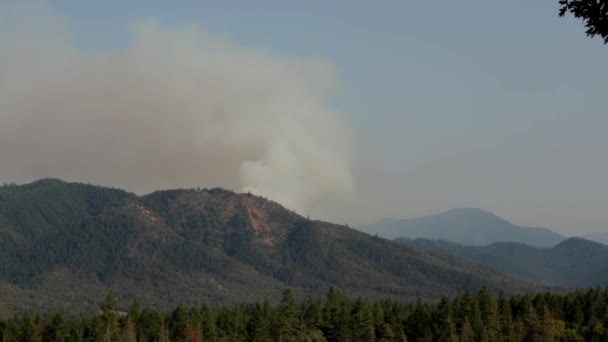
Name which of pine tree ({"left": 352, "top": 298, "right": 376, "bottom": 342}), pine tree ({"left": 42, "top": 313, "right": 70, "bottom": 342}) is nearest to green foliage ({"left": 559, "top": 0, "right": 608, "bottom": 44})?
pine tree ({"left": 352, "top": 298, "right": 376, "bottom": 342})

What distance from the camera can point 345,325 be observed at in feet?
478

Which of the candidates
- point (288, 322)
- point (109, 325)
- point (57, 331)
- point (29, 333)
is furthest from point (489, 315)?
point (29, 333)

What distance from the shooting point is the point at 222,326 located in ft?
529

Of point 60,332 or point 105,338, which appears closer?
point 105,338

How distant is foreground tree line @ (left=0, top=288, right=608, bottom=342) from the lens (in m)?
142

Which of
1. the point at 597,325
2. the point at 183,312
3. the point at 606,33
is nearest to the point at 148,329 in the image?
the point at 183,312

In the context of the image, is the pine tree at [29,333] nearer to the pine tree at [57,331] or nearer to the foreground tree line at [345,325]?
the foreground tree line at [345,325]

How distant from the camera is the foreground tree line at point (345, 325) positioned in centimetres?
14162

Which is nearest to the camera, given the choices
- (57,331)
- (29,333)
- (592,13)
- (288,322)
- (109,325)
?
(592,13)

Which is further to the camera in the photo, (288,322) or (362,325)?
(362,325)

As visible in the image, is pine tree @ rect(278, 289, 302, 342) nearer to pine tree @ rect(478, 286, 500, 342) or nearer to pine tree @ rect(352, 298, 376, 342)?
pine tree @ rect(352, 298, 376, 342)

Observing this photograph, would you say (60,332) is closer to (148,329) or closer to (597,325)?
(148,329)

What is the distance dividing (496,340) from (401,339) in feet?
59.5

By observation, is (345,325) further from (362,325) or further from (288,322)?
(288,322)
